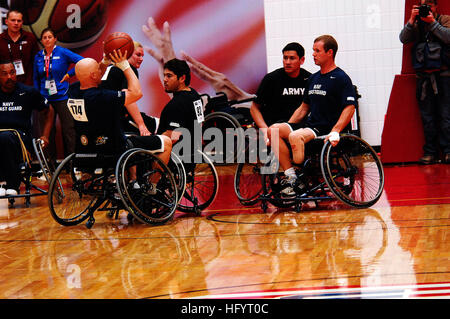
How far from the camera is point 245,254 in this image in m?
4.29

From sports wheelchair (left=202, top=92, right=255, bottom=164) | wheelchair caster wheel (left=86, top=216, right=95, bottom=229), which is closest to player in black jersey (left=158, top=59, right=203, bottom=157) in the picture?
wheelchair caster wheel (left=86, top=216, right=95, bottom=229)

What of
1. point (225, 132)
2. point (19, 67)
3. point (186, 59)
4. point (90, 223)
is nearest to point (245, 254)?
point (90, 223)

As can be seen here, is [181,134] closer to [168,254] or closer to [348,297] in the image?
[168,254]

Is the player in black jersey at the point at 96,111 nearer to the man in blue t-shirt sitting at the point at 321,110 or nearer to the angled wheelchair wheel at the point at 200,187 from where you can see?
the angled wheelchair wheel at the point at 200,187

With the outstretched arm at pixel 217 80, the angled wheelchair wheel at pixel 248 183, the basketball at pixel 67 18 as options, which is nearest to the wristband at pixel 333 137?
the angled wheelchair wheel at pixel 248 183

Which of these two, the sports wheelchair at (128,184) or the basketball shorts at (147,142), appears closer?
the sports wheelchair at (128,184)

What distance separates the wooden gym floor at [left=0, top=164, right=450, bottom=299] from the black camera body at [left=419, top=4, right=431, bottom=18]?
2290 mm

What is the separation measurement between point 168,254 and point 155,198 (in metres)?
1.08

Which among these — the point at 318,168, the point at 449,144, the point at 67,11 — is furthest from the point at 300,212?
the point at 67,11

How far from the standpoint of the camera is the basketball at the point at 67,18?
9.62 meters

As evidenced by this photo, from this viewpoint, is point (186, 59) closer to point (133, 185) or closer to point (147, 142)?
point (147, 142)

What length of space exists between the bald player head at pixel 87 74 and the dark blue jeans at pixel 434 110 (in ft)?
13.1

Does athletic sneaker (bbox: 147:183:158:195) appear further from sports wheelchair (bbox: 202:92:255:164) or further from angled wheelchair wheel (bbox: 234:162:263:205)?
sports wheelchair (bbox: 202:92:255:164)

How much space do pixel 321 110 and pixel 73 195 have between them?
7.39 feet
